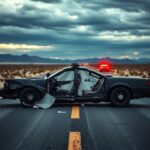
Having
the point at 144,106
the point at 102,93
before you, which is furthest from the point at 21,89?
the point at 144,106

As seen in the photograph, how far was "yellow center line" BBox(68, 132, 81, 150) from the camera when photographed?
794 centimetres

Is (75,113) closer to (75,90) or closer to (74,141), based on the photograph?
(75,90)

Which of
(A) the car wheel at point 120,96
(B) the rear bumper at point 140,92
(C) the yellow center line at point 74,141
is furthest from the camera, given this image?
(B) the rear bumper at point 140,92

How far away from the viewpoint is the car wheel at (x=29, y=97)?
15508mm

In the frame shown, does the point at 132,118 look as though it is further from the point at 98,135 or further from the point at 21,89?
the point at 21,89

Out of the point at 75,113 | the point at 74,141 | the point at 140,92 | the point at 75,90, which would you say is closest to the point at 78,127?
the point at 74,141

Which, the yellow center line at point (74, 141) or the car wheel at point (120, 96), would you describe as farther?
the car wheel at point (120, 96)

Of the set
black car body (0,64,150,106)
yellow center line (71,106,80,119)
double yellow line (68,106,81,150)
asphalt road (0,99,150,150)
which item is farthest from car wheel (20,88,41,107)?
double yellow line (68,106,81,150)

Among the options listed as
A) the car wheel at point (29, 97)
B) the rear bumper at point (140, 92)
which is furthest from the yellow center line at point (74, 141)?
the rear bumper at point (140, 92)

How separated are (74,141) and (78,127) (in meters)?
1.95

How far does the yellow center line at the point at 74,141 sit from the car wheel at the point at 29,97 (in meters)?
6.14

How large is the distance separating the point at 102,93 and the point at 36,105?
2329mm

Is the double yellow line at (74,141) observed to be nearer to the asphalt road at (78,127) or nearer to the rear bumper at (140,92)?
the asphalt road at (78,127)

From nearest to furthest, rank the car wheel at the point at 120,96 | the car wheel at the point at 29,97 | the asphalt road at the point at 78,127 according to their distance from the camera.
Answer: the asphalt road at the point at 78,127, the car wheel at the point at 29,97, the car wheel at the point at 120,96
